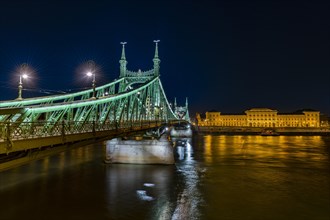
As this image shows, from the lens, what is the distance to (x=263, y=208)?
47.6 ft

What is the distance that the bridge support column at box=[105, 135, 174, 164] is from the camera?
26.9 m

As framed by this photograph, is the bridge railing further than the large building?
No

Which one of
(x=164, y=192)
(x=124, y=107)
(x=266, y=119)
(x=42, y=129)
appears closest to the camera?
(x=42, y=129)

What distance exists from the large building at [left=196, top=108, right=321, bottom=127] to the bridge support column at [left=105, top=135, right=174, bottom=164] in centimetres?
13276

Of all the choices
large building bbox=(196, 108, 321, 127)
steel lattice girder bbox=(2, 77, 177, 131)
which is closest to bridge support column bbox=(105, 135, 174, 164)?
steel lattice girder bbox=(2, 77, 177, 131)

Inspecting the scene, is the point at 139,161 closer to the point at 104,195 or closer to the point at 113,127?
the point at 113,127

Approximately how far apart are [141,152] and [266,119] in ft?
450

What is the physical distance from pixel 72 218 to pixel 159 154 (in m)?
14.2

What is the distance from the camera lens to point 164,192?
1769 cm

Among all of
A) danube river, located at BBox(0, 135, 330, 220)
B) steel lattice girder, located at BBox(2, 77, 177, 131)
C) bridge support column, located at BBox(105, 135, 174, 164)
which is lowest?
danube river, located at BBox(0, 135, 330, 220)

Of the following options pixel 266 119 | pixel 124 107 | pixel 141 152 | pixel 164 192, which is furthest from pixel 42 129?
pixel 266 119

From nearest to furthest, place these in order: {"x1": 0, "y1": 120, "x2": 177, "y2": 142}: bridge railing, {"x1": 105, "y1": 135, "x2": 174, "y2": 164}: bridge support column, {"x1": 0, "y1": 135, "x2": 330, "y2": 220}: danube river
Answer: {"x1": 0, "y1": 120, "x2": 177, "y2": 142}: bridge railing, {"x1": 0, "y1": 135, "x2": 330, "y2": 220}: danube river, {"x1": 105, "y1": 135, "x2": 174, "y2": 164}: bridge support column

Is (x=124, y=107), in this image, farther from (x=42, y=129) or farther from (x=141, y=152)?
(x=42, y=129)

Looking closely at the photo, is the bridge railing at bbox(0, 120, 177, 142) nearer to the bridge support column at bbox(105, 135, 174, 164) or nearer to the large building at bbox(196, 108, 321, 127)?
the bridge support column at bbox(105, 135, 174, 164)
